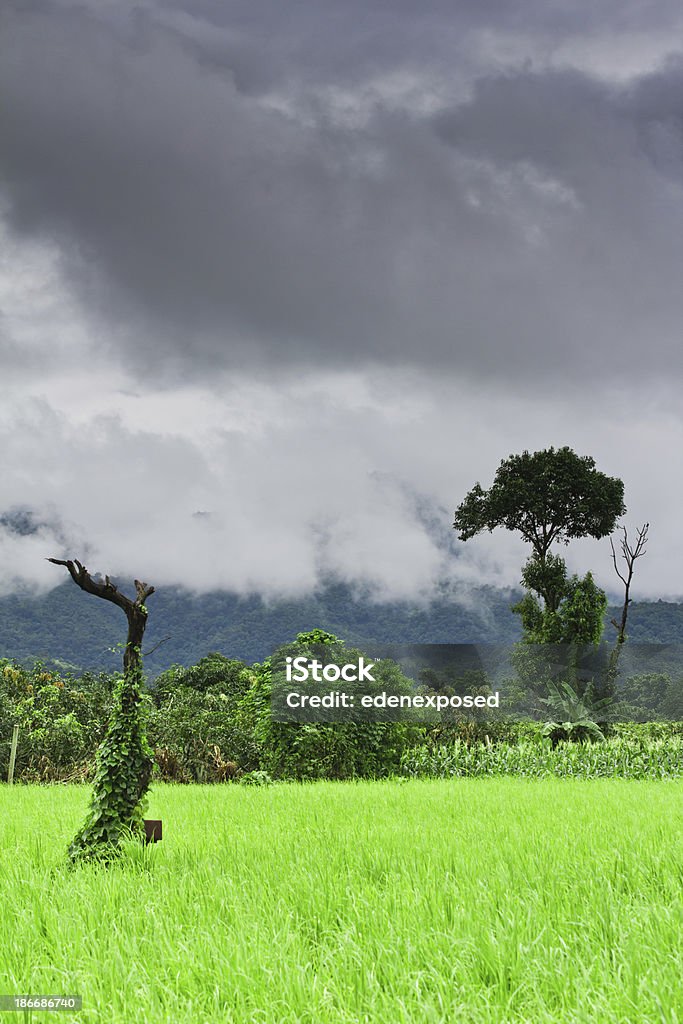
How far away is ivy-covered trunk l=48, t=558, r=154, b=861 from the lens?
5.78 meters

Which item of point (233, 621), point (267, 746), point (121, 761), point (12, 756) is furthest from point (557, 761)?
point (233, 621)

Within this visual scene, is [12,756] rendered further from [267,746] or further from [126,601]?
[126,601]

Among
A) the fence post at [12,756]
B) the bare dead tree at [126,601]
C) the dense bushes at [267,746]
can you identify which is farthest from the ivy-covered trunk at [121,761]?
the fence post at [12,756]

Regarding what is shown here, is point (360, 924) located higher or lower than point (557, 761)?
higher

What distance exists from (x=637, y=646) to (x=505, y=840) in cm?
1460

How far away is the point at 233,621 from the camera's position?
59.4m

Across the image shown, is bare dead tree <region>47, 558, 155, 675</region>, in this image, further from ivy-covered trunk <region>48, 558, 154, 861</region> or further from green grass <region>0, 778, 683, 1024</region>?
green grass <region>0, 778, 683, 1024</region>

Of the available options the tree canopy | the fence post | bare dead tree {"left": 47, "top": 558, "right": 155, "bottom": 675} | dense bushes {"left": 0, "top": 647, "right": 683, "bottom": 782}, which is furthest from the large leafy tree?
bare dead tree {"left": 47, "top": 558, "right": 155, "bottom": 675}

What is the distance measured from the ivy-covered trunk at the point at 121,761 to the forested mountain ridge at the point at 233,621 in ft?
143

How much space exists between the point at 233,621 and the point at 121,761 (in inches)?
2136

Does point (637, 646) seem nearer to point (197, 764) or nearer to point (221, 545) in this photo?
point (197, 764)

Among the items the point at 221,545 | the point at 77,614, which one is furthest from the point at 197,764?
the point at 221,545

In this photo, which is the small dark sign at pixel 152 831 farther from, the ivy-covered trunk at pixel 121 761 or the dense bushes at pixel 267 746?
the dense bushes at pixel 267 746

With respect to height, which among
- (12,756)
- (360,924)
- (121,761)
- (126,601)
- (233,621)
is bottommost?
(12,756)
